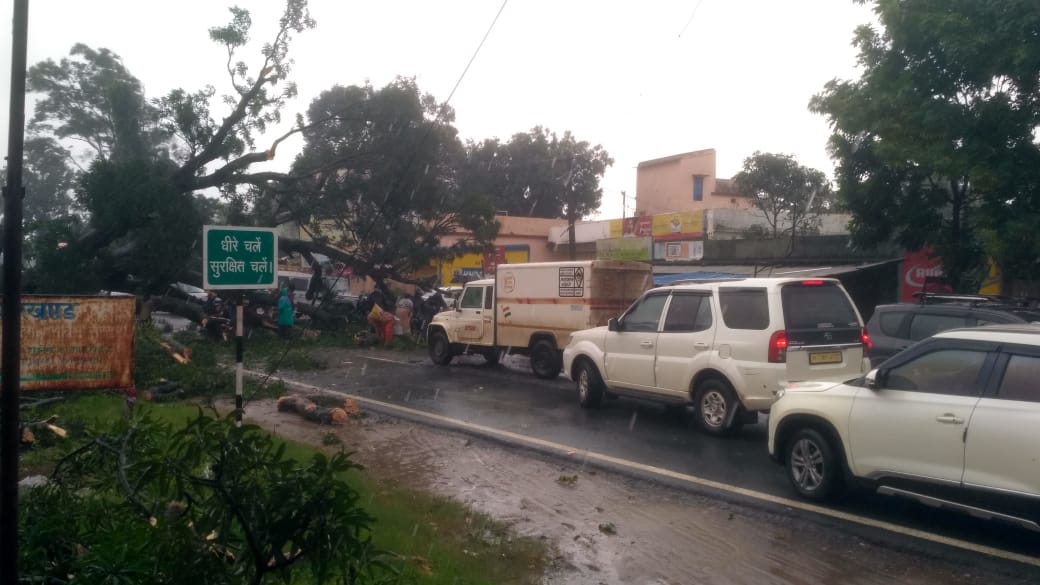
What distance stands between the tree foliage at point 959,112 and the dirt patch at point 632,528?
37.8ft

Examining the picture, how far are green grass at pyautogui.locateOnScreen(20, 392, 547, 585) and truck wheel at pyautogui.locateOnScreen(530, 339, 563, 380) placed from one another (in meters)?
8.16

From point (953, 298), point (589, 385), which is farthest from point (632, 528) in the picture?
point (953, 298)

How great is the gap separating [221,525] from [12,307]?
122cm

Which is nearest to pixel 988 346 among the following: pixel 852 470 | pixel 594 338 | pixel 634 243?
pixel 852 470

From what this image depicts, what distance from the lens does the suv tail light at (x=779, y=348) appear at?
9891mm

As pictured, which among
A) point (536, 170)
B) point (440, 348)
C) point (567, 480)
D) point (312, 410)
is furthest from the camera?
point (536, 170)

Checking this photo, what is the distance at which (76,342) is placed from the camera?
948 cm

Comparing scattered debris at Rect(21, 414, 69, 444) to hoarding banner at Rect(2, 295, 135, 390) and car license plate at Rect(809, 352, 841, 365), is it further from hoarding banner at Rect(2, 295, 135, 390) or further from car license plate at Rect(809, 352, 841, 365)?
car license plate at Rect(809, 352, 841, 365)

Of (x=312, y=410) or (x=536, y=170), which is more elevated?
(x=536, y=170)

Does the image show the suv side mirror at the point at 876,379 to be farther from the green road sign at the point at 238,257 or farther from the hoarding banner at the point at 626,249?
the hoarding banner at the point at 626,249

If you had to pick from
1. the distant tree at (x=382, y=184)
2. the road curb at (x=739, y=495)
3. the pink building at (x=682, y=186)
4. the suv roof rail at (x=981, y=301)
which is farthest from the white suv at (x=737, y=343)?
the pink building at (x=682, y=186)

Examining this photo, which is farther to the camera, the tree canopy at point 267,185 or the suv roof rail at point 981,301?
the tree canopy at point 267,185

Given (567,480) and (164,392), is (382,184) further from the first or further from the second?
(567,480)

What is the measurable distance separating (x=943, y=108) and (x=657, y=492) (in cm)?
1250
